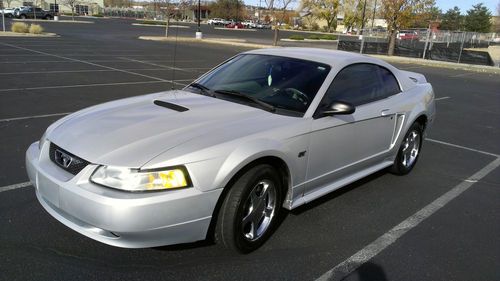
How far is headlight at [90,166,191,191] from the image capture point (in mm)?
2779

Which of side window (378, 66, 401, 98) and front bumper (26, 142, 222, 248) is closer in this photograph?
front bumper (26, 142, 222, 248)

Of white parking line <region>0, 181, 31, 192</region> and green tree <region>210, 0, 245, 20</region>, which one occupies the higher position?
green tree <region>210, 0, 245, 20</region>

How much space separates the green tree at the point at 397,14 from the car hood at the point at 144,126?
2902 cm

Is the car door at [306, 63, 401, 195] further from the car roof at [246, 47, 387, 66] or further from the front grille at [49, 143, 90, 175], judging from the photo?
the front grille at [49, 143, 90, 175]

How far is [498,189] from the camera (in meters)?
5.23

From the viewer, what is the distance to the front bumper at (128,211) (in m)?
2.72

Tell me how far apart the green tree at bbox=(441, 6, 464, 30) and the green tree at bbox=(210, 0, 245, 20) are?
153 ft

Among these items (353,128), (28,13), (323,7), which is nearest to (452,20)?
(323,7)

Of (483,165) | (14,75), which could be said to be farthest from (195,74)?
(483,165)

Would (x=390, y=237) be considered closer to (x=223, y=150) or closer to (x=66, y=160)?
(x=223, y=150)

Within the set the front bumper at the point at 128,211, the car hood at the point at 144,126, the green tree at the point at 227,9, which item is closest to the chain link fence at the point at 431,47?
the car hood at the point at 144,126

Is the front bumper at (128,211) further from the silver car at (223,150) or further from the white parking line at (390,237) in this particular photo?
the white parking line at (390,237)

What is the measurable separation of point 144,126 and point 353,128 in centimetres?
195

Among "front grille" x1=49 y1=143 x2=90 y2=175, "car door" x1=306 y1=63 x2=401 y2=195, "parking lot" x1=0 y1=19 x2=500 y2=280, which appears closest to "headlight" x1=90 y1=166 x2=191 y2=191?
"front grille" x1=49 y1=143 x2=90 y2=175
